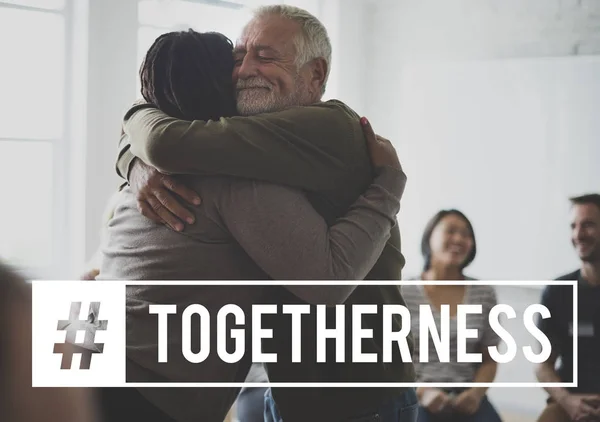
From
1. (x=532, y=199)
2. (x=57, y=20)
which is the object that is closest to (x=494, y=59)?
(x=532, y=199)

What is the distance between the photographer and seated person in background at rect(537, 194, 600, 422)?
6.93ft


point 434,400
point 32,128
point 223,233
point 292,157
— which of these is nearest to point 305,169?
point 292,157

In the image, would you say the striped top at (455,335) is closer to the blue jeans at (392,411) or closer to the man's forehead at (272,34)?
the blue jeans at (392,411)

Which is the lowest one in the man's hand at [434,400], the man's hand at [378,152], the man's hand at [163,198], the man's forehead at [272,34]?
the man's hand at [434,400]

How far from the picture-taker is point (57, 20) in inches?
91.6

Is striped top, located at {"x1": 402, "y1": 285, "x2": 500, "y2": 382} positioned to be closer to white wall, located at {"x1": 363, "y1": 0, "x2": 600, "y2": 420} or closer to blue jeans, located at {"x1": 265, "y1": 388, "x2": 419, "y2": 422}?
white wall, located at {"x1": 363, "y1": 0, "x2": 600, "y2": 420}

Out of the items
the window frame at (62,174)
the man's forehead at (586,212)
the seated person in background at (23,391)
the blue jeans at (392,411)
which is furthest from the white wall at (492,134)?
the seated person in background at (23,391)

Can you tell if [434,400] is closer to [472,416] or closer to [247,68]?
[472,416]

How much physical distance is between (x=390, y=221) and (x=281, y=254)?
0.16 meters

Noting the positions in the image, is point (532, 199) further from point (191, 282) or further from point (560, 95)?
point (191, 282)

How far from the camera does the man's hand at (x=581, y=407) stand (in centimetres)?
214

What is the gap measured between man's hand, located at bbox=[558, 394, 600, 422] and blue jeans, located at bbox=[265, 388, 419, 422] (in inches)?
49.5

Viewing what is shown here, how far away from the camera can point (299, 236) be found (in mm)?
918

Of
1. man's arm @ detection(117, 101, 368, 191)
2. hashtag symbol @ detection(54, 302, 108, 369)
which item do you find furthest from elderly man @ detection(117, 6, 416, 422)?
hashtag symbol @ detection(54, 302, 108, 369)
